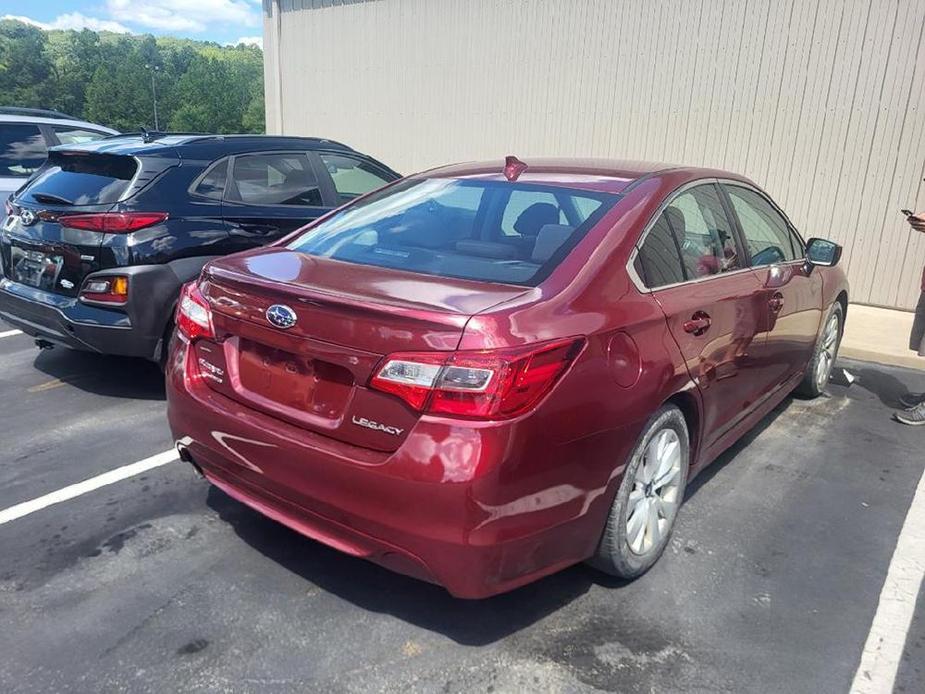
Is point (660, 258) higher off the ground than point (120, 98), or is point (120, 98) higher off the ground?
point (120, 98)

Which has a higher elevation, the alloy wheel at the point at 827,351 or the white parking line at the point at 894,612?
the alloy wheel at the point at 827,351

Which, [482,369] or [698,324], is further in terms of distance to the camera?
[698,324]

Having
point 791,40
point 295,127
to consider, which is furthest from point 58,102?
point 791,40

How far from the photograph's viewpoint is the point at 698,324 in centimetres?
308

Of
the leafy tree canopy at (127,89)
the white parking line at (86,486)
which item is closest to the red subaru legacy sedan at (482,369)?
the white parking line at (86,486)

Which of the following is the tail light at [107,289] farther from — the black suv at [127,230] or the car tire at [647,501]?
the car tire at [647,501]

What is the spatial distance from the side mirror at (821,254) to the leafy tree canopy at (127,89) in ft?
286

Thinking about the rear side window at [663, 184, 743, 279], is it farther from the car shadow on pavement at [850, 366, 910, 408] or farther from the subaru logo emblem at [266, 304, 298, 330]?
the car shadow on pavement at [850, 366, 910, 408]

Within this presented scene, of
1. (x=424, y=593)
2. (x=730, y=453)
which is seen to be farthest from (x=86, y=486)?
(x=730, y=453)

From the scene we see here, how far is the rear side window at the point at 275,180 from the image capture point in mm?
5199

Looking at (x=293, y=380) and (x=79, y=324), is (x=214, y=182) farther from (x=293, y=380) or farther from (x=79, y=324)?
(x=293, y=380)

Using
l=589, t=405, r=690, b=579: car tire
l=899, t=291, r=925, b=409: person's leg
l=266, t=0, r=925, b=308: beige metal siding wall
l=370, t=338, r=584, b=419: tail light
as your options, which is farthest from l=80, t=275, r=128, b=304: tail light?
l=266, t=0, r=925, b=308: beige metal siding wall

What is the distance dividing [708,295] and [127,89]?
345ft

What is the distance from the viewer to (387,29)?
11.1 metres
